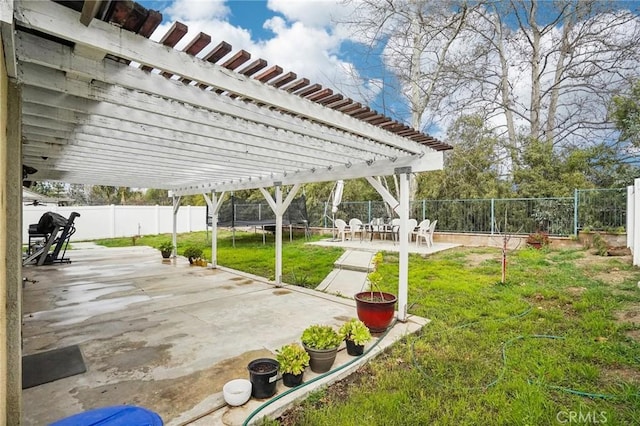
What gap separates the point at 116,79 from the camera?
2.03 meters

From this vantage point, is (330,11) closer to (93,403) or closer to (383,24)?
(383,24)

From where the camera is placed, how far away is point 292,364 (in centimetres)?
270

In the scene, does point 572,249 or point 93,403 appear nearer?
point 93,403

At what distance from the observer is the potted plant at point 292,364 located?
270 cm

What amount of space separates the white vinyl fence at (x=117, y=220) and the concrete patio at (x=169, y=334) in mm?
8941

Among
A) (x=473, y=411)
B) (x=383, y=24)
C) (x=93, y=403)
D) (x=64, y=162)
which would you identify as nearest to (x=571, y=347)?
(x=473, y=411)

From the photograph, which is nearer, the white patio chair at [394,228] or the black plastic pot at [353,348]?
the black plastic pot at [353,348]

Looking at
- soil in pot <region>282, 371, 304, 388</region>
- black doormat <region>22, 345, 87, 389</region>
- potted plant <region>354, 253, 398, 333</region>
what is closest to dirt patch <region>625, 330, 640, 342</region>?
potted plant <region>354, 253, 398, 333</region>

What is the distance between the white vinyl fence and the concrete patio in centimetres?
894

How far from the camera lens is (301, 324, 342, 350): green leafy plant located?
9.77 feet

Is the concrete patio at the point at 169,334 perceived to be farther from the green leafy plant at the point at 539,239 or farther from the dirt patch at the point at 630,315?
the green leafy plant at the point at 539,239

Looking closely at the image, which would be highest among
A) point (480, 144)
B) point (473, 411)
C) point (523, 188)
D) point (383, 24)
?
point (383, 24)

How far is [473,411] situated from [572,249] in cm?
876

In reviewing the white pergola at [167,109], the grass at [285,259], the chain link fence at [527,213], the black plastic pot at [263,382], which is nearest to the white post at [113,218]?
the grass at [285,259]
